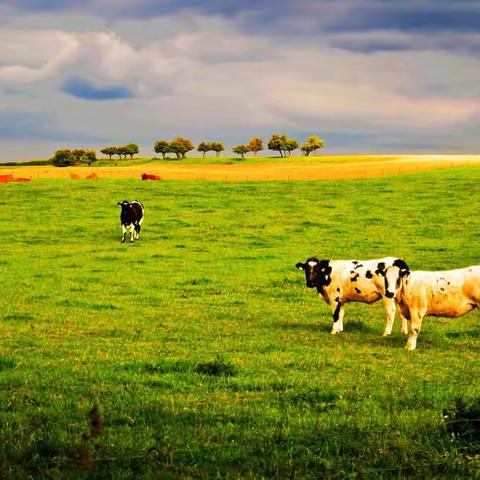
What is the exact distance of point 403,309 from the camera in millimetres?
16500

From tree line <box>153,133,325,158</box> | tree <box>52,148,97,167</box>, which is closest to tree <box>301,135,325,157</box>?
tree line <box>153,133,325,158</box>

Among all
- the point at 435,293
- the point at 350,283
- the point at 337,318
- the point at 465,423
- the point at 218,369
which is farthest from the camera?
the point at 350,283

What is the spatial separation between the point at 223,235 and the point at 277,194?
18.4 meters

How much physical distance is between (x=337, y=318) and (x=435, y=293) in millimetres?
3113

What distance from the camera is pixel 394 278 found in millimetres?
16141

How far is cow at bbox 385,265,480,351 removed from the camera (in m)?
15.7

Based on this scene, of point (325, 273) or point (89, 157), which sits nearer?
point (325, 273)

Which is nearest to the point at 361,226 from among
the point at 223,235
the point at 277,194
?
the point at 223,235

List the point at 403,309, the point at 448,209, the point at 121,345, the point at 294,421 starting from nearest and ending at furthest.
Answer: the point at 294,421 < the point at 121,345 < the point at 403,309 < the point at 448,209

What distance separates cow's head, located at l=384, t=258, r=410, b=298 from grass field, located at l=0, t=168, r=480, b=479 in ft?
4.40

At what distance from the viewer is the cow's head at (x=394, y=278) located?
16.1 m

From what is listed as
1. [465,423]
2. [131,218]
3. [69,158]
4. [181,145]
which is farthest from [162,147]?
[465,423]

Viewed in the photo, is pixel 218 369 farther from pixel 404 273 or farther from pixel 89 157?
pixel 89 157

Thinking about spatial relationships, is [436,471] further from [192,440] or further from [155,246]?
[155,246]
